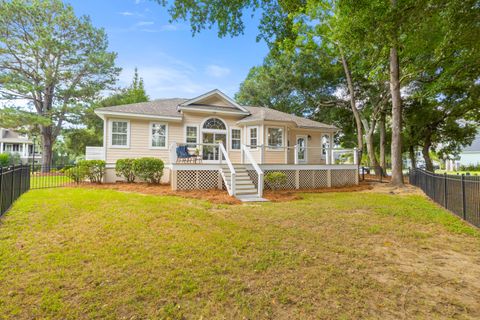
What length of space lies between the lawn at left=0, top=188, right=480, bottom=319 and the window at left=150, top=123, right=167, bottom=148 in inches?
285

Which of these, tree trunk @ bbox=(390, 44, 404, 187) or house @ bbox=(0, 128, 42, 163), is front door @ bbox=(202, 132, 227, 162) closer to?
tree trunk @ bbox=(390, 44, 404, 187)

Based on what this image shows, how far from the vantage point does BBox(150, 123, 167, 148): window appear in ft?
42.7

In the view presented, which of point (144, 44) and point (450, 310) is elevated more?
point (144, 44)

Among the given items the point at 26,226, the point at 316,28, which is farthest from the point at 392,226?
the point at 316,28

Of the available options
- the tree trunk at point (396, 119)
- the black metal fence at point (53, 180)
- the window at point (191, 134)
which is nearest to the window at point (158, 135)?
the window at point (191, 134)

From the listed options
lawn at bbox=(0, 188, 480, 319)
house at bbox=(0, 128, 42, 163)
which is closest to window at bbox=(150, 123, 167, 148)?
lawn at bbox=(0, 188, 480, 319)

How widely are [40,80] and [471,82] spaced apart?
111 ft

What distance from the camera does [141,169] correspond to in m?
10.9

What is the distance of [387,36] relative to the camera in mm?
7266

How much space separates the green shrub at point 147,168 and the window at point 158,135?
2.24 meters

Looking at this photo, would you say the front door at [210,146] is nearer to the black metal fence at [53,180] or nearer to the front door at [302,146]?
the front door at [302,146]

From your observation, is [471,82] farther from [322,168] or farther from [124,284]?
[124,284]

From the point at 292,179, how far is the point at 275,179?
5.12ft

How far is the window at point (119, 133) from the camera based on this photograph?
12.3 meters
